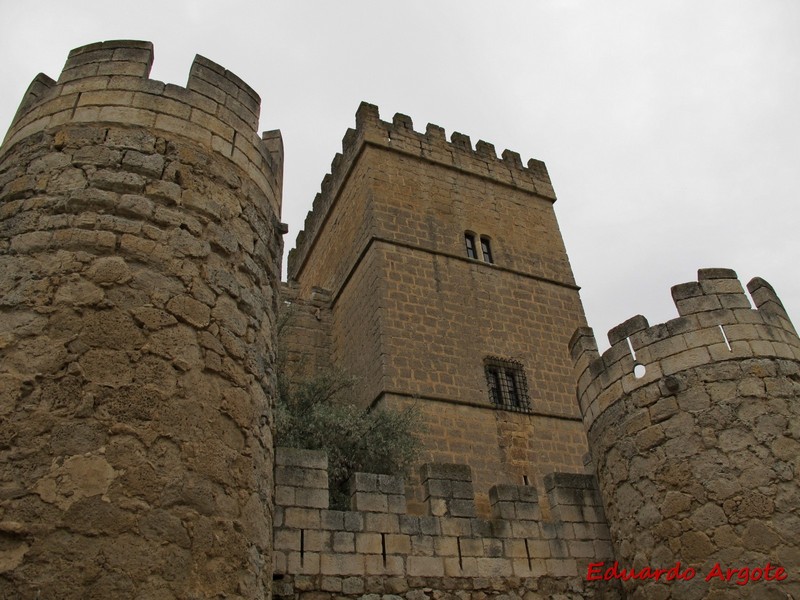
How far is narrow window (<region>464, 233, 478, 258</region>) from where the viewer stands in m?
13.0

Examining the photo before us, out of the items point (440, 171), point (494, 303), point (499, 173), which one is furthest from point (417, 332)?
point (499, 173)

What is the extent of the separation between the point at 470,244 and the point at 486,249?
36cm

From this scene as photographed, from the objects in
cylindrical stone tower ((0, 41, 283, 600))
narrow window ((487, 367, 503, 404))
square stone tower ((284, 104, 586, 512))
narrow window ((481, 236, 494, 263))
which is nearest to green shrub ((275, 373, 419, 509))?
square stone tower ((284, 104, 586, 512))

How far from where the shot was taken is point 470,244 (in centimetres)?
1323

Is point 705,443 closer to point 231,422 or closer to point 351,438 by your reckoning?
point 231,422

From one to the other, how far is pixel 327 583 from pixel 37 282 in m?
3.02

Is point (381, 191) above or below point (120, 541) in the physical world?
above

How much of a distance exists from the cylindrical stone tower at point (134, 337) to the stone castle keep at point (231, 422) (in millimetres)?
11

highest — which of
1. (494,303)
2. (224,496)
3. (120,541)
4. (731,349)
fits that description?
(494,303)

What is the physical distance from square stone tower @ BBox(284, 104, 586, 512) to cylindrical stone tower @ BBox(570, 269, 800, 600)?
4110 millimetres

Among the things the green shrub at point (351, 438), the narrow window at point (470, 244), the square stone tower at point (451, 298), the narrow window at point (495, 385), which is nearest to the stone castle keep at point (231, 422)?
the green shrub at point (351, 438)

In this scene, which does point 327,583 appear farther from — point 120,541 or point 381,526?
point 120,541

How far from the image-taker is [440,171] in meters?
13.9

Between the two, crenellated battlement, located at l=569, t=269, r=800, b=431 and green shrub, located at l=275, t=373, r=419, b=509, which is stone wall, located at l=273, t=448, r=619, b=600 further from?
green shrub, located at l=275, t=373, r=419, b=509
